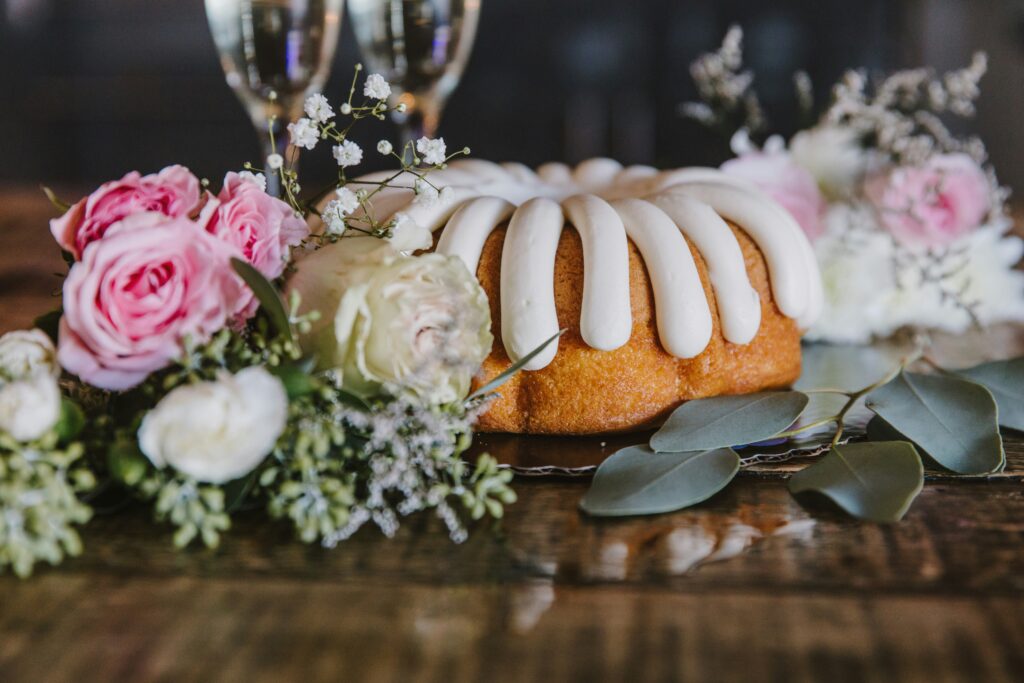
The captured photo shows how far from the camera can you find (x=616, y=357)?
68 cm

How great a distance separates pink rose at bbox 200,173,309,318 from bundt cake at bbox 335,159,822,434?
11 cm

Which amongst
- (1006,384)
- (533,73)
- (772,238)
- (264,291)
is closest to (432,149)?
(264,291)

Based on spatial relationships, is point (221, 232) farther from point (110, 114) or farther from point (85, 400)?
point (110, 114)

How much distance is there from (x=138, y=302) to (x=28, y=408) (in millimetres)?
69

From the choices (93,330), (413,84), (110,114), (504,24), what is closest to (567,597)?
(93,330)

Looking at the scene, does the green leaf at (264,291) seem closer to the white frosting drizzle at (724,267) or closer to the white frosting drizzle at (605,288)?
the white frosting drizzle at (605,288)

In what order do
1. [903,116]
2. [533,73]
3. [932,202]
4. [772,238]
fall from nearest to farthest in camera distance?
[772,238], [932,202], [903,116], [533,73]

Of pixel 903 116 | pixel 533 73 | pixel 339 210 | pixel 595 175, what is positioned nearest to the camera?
pixel 339 210

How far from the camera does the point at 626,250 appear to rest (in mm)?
657

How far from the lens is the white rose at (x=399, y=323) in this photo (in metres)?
0.52

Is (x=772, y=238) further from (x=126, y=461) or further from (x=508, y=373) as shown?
(x=126, y=461)

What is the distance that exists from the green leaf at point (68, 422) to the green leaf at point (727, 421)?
30cm

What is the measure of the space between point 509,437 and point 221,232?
0.82ft

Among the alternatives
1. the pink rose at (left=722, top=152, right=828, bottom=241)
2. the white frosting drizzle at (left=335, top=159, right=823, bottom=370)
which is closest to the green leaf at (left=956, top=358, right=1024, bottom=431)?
the white frosting drizzle at (left=335, top=159, right=823, bottom=370)
